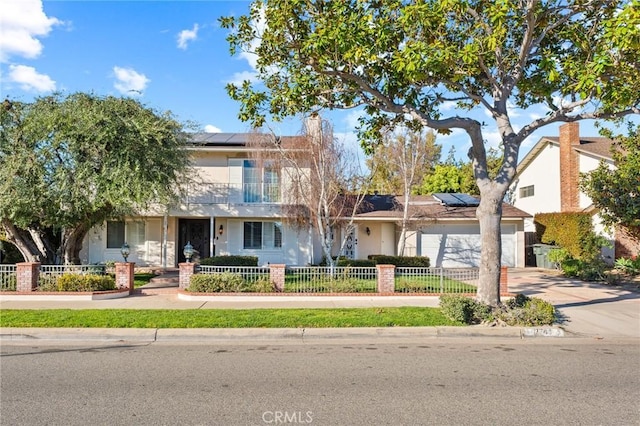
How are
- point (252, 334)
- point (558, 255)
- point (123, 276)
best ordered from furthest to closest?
1. point (558, 255)
2. point (123, 276)
3. point (252, 334)

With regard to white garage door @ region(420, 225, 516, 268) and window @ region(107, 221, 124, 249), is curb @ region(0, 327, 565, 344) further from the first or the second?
white garage door @ region(420, 225, 516, 268)

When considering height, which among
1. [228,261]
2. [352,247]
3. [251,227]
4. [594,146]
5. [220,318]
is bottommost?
[220,318]

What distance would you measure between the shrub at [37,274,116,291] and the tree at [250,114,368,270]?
23.8 ft

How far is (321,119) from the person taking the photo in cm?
1636

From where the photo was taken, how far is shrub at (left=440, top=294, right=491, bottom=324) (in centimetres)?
869

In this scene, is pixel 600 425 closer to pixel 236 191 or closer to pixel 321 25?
pixel 321 25

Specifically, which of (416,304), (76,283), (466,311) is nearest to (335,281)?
(416,304)

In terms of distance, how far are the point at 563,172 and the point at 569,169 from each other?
385 millimetres

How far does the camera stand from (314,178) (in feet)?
55.3

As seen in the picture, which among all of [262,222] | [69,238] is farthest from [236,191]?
[69,238]

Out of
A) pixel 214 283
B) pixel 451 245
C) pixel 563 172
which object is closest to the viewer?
pixel 214 283

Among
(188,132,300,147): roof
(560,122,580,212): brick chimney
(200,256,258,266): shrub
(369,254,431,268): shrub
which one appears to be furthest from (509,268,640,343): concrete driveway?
(188,132,300,147): roof

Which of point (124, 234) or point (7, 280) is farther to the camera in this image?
point (124, 234)

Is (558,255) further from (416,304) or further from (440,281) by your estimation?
(416,304)
